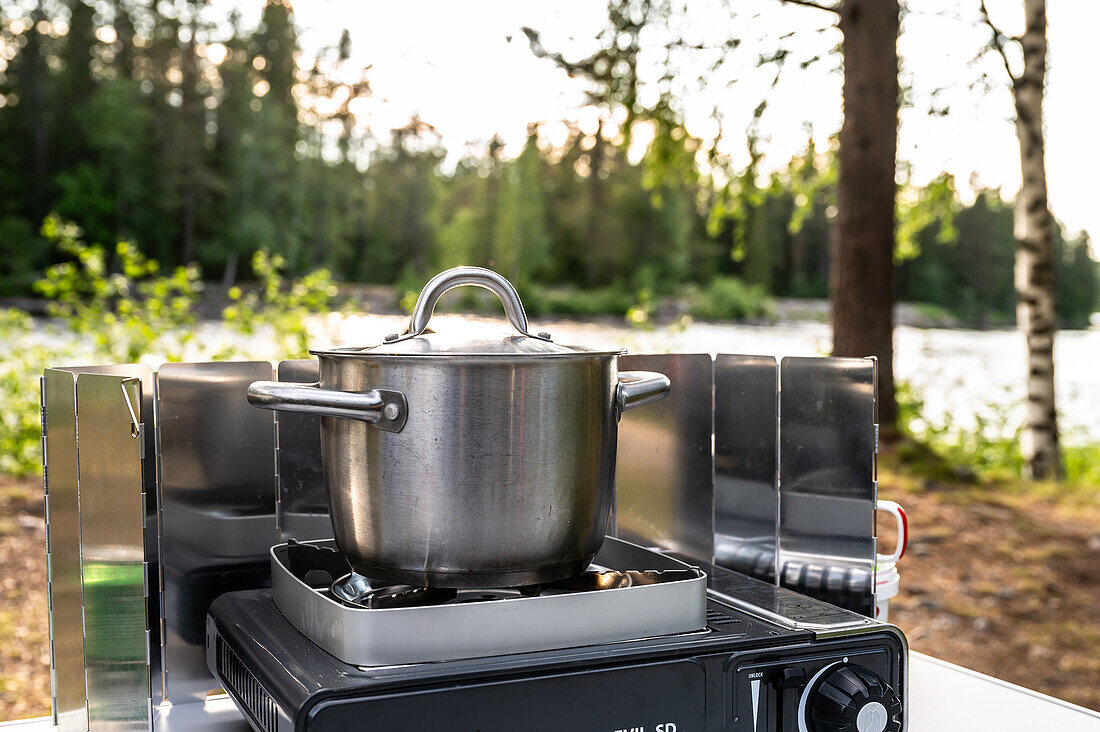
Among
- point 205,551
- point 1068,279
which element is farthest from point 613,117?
point 1068,279

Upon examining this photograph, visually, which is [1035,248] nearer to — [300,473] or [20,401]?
[300,473]

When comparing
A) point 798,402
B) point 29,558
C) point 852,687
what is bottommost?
point 29,558

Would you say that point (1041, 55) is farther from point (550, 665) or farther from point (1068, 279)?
point (550, 665)

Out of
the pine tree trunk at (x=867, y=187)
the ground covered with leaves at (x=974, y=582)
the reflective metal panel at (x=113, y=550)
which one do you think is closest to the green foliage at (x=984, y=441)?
the ground covered with leaves at (x=974, y=582)

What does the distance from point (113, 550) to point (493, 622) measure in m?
0.39

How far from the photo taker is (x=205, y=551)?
3.72 ft

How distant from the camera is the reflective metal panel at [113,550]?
87 centimetres

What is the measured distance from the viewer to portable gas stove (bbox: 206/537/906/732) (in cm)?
77

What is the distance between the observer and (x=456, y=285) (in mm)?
964

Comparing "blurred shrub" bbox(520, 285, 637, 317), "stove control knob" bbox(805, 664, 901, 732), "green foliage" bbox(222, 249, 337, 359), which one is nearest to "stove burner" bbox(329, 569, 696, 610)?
"stove control knob" bbox(805, 664, 901, 732)

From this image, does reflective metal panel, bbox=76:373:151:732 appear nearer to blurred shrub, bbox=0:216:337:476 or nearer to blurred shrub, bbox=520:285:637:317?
blurred shrub, bbox=0:216:337:476

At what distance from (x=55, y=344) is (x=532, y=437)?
5146 mm

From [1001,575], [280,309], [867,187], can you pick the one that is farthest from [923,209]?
[280,309]

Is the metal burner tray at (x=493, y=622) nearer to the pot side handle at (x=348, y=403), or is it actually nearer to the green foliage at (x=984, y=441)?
the pot side handle at (x=348, y=403)
